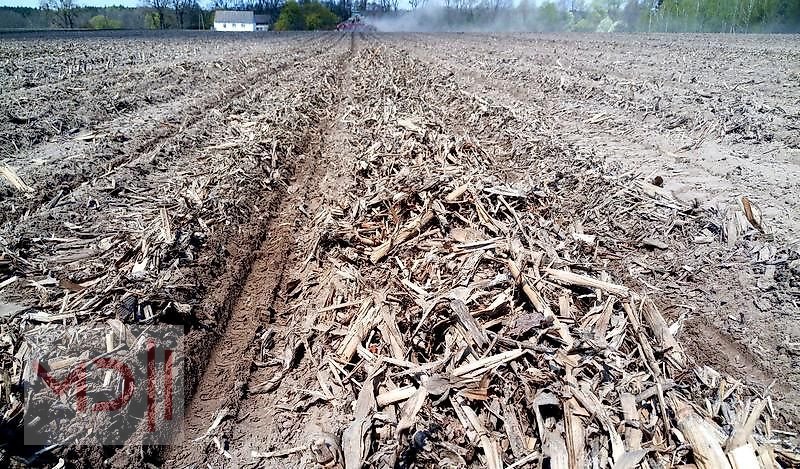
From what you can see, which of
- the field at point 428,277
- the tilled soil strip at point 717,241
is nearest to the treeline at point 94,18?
the field at point 428,277

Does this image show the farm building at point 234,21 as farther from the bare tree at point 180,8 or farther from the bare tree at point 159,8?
the bare tree at point 159,8

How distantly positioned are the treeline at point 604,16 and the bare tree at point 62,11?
54.3 m

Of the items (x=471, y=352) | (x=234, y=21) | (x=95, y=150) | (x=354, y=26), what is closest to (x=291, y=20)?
(x=354, y=26)

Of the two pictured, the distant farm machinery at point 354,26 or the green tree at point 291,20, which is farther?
the green tree at point 291,20

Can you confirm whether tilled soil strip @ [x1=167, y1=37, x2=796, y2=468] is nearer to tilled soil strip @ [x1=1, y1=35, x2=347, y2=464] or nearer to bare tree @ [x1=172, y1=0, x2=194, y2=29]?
tilled soil strip @ [x1=1, y1=35, x2=347, y2=464]

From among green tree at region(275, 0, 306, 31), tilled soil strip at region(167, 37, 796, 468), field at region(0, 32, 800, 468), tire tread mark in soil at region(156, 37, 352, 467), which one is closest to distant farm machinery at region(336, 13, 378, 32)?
green tree at region(275, 0, 306, 31)

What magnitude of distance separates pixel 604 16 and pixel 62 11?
89.5 metres

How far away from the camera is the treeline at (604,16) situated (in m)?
48.4

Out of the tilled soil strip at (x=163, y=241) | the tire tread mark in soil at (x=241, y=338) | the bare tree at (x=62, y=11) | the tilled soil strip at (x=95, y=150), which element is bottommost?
the tire tread mark in soil at (x=241, y=338)

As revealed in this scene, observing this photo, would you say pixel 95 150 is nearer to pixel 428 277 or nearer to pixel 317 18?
pixel 428 277

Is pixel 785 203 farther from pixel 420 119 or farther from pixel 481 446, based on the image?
pixel 420 119

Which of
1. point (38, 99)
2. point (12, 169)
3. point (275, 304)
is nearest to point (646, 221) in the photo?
point (275, 304)

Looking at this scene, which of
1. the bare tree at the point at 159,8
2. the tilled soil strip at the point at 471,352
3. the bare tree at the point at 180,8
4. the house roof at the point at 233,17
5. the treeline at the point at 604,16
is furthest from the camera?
the house roof at the point at 233,17

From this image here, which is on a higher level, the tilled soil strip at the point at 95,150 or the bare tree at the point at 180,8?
the bare tree at the point at 180,8
